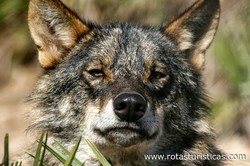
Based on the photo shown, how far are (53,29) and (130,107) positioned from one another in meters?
1.30

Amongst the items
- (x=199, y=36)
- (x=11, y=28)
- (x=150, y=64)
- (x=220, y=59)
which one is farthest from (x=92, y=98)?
(x=11, y=28)

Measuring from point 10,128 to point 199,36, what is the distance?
211 inches

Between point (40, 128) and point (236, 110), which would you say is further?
point (236, 110)

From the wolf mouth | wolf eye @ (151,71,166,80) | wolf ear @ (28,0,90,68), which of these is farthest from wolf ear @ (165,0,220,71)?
the wolf mouth

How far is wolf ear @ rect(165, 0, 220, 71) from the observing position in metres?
7.58

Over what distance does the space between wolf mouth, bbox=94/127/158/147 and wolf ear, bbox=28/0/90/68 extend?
3.25ft

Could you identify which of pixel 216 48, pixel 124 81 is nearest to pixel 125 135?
pixel 124 81

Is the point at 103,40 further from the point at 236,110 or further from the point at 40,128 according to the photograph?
the point at 236,110

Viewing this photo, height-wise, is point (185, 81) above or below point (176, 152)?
above

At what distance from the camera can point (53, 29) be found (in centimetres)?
752

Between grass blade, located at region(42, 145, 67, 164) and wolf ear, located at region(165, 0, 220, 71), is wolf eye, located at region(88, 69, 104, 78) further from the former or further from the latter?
grass blade, located at region(42, 145, 67, 164)

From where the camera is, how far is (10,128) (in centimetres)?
1264

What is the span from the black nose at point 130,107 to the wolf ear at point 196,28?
1.17 m

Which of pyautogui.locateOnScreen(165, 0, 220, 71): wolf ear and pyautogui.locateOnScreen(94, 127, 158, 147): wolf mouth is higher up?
pyautogui.locateOnScreen(165, 0, 220, 71): wolf ear
